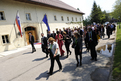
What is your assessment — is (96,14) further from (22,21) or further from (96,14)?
(22,21)

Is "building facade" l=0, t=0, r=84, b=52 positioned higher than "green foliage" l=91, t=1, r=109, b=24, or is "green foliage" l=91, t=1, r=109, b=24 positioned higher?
"green foliage" l=91, t=1, r=109, b=24

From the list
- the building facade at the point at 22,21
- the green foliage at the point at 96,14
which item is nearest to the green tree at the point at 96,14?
the green foliage at the point at 96,14

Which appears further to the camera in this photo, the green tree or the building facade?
the green tree

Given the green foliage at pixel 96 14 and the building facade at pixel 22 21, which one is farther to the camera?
the green foliage at pixel 96 14

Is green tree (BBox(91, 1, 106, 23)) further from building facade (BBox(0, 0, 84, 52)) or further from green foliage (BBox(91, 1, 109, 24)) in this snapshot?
building facade (BBox(0, 0, 84, 52))

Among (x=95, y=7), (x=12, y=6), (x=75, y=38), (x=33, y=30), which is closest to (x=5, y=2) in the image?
(x=12, y=6)

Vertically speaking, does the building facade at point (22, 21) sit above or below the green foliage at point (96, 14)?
below

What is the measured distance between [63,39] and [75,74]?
3.00 m

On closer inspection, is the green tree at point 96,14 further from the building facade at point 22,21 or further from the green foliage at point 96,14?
the building facade at point 22,21

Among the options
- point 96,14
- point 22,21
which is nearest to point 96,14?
point 96,14

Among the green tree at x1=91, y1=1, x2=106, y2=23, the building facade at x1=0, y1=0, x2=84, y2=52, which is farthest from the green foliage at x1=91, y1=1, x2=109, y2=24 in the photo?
the building facade at x1=0, y1=0, x2=84, y2=52

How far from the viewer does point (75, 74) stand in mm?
4074

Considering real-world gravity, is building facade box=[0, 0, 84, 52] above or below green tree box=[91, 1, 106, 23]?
below

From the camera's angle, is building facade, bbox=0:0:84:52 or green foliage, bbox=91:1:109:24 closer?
building facade, bbox=0:0:84:52
